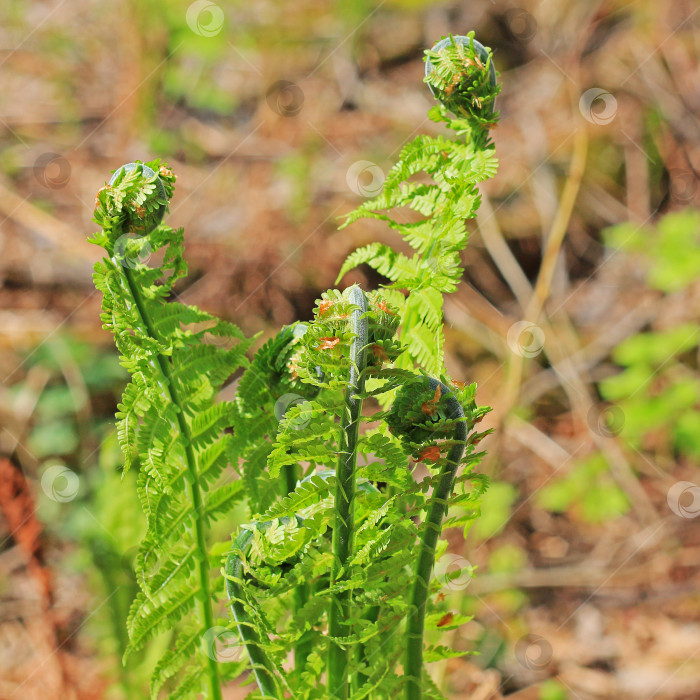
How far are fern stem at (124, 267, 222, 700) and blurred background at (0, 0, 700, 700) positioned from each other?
0.51 meters

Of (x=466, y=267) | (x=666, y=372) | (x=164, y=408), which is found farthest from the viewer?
(x=466, y=267)

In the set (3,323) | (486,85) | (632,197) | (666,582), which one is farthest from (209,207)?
(486,85)

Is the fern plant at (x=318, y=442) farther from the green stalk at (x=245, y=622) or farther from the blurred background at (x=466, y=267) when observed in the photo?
the blurred background at (x=466, y=267)

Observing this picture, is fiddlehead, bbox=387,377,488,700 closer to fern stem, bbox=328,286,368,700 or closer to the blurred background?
fern stem, bbox=328,286,368,700

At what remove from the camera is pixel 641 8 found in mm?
3402

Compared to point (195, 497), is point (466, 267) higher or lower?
higher

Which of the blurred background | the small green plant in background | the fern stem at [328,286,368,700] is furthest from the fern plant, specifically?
the small green plant in background

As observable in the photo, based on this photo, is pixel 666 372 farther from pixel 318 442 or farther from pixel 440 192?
pixel 318 442

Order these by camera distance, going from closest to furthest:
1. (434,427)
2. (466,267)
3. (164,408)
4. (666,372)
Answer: (434,427) < (164,408) < (666,372) < (466,267)

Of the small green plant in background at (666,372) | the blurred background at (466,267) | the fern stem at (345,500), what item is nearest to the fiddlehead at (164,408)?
the fern stem at (345,500)

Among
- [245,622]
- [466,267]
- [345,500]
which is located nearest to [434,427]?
[345,500]

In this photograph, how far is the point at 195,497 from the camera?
33.2 inches

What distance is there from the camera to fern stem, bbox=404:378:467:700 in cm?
65

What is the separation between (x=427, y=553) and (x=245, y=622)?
0.17 metres
